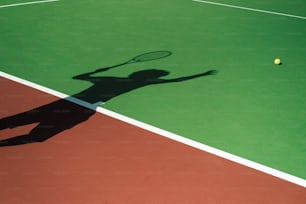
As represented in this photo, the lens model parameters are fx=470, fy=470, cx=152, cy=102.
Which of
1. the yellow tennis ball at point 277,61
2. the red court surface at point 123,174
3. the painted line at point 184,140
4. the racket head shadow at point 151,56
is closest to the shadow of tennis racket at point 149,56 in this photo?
the racket head shadow at point 151,56

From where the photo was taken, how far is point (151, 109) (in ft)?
23.6

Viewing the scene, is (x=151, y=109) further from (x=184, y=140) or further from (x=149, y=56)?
(x=149, y=56)

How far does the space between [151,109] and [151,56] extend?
271 centimetres

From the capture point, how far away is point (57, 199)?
5.03 metres

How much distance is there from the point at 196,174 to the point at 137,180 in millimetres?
694

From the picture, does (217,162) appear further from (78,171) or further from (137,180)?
(78,171)

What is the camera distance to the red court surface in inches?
200

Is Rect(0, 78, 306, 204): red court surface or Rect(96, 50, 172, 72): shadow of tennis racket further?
Rect(96, 50, 172, 72): shadow of tennis racket

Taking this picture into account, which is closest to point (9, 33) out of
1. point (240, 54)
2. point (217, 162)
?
point (240, 54)

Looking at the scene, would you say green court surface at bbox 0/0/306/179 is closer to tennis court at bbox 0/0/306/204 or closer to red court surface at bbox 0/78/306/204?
tennis court at bbox 0/0/306/204

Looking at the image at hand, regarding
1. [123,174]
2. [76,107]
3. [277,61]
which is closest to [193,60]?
[277,61]

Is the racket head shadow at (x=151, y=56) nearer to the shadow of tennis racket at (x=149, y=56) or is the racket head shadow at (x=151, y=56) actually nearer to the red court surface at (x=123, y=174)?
the shadow of tennis racket at (x=149, y=56)

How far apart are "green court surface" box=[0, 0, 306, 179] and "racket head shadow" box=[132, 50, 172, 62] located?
145 millimetres

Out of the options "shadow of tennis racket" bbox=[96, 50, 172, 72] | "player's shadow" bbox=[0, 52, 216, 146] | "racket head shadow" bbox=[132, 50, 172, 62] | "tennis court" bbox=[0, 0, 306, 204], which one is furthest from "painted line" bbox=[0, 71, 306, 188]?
"racket head shadow" bbox=[132, 50, 172, 62]
